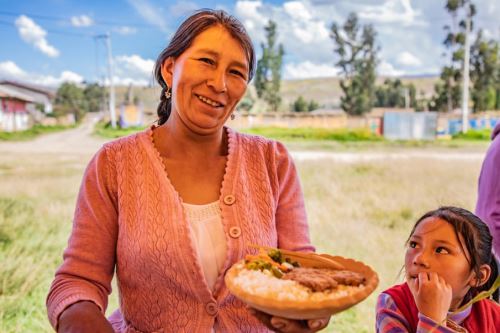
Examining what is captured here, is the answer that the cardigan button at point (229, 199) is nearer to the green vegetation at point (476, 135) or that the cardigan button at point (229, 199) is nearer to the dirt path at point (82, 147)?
the dirt path at point (82, 147)

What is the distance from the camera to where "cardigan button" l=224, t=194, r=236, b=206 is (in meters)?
1.32

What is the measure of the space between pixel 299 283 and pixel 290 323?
9 cm

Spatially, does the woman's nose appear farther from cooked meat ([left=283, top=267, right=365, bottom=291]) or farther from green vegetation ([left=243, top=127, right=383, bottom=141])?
green vegetation ([left=243, top=127, right=383, bottom=141])

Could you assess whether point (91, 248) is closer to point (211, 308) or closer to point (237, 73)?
point (211, 308)


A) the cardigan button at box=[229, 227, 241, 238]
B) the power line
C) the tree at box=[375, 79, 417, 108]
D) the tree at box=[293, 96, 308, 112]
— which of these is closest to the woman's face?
the cardigan button at box=[229, 227, 241, 238]

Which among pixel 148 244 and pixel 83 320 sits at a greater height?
pixel 148 244

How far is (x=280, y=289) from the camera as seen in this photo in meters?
0.96

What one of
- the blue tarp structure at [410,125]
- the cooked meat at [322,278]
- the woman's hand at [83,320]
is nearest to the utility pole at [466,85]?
the blue tarp structure at [410,125]

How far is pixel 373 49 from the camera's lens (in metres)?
2.89

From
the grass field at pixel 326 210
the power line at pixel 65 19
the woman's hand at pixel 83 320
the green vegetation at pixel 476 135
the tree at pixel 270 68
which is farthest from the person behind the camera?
the green vegetation at pixel 476 135

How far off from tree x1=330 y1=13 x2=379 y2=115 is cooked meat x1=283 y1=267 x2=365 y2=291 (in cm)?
196

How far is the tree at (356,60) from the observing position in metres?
2.86

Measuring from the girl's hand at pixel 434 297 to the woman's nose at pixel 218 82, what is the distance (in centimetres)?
64

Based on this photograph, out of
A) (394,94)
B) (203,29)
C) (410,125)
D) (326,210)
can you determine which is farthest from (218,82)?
(410,125)
